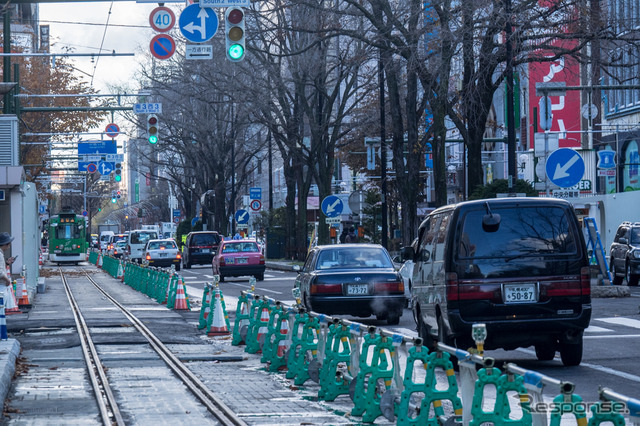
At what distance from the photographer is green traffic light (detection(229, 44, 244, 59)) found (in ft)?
64.5

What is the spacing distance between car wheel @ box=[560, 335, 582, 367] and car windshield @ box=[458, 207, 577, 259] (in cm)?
109

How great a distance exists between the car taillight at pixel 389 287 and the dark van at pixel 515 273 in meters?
6.86

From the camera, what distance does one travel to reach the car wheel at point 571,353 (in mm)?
13289

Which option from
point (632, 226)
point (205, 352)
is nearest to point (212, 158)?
point (632, 226)

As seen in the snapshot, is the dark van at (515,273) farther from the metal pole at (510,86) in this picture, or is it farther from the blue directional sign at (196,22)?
the metal pole at (510,86)

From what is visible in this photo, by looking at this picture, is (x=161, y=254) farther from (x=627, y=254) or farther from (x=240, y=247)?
(x=627, y=254)

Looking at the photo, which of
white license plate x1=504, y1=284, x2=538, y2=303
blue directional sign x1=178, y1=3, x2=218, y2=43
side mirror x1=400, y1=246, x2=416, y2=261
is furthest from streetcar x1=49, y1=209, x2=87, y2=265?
white license plate x1=504, y1=284, x2=538, y2=303

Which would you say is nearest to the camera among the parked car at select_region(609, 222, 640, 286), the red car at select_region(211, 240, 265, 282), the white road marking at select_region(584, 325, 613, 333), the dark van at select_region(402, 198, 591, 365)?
the dark van at select_region(402, 198, 591, 365)

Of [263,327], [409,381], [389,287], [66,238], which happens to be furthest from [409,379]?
[66,238]

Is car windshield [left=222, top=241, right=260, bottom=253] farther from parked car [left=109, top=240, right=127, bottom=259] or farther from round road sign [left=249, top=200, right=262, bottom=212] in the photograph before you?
parked car [left=109, top=240, right=127, bottom=259]

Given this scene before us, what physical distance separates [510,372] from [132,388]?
6796mm

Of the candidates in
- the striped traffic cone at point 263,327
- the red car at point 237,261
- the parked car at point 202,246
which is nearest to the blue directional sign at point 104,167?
the parked car at point 202,246

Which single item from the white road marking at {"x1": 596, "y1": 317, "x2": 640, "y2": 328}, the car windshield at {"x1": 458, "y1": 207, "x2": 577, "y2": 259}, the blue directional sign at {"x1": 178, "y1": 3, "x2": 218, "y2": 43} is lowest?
the white road marking at {"x1": 596, "y1": 317, "x2": 640, "y2": 328}

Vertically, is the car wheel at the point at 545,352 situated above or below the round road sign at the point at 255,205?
below
